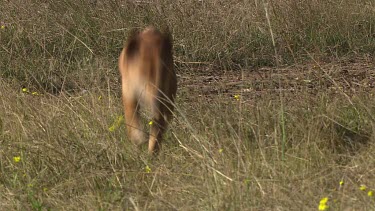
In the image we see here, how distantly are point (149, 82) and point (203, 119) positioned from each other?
23.4 inches

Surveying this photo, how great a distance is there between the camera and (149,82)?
5.17 metres

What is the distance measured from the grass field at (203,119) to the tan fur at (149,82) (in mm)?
129

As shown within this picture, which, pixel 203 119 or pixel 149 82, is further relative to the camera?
pixel 203 119

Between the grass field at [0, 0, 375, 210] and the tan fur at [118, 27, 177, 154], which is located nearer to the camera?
the grass field at [0, 0, 375, 210]

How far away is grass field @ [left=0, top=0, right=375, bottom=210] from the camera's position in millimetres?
4426

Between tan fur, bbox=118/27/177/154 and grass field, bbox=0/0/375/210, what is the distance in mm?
129

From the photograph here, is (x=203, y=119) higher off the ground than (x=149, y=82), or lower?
lower

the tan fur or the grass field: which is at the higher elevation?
the tan fur

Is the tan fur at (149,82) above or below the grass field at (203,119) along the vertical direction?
above

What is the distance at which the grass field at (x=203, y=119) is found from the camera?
14.5ft

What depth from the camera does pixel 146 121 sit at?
19.5 ft

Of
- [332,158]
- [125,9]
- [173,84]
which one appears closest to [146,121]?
[173,84]

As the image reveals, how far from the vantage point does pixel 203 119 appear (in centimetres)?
560

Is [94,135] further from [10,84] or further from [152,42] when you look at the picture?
[10,84]
